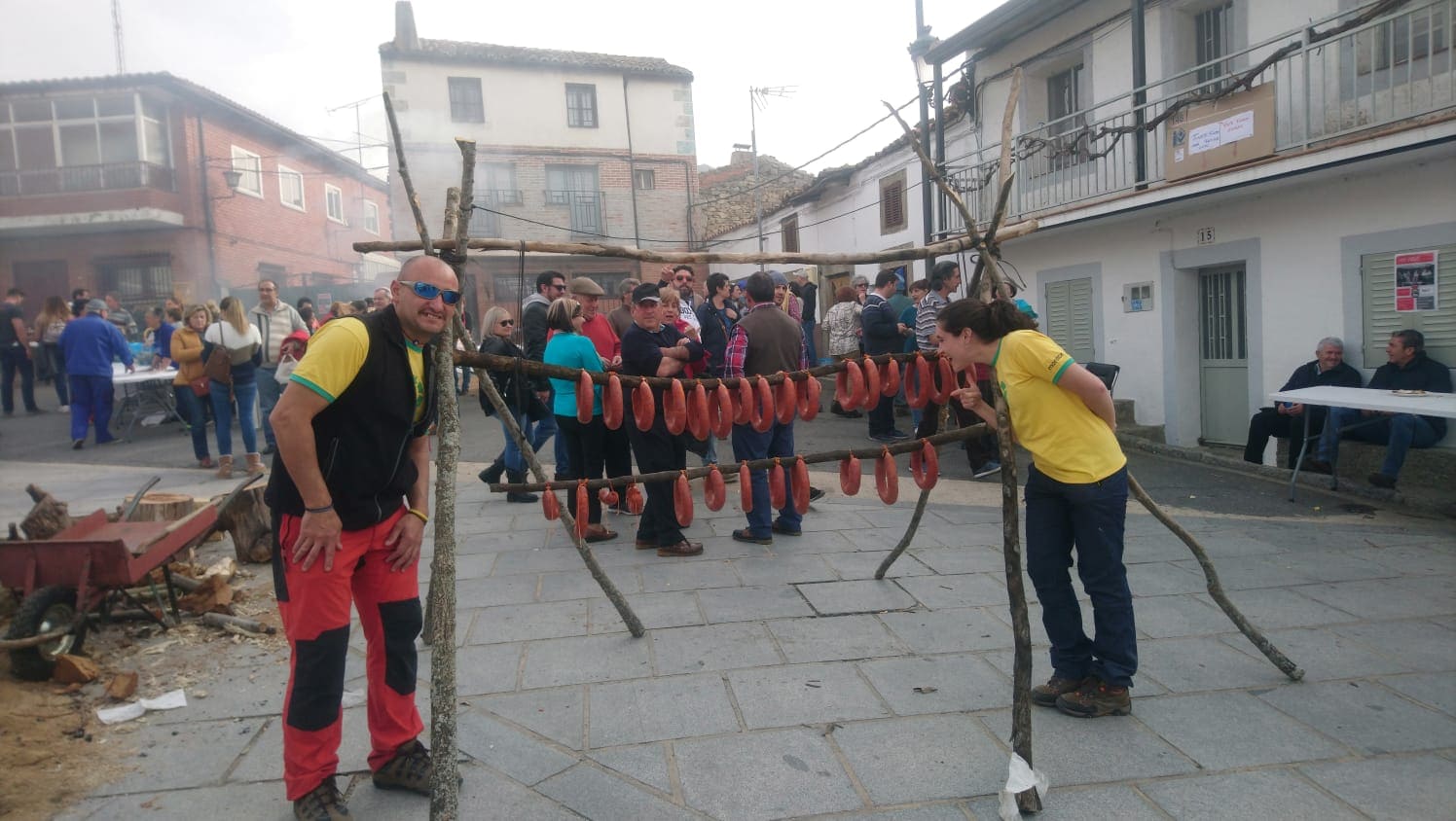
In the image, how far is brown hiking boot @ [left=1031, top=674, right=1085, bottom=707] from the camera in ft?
12.0

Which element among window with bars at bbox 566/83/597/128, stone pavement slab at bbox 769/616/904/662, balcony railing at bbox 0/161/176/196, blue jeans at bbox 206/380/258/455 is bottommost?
stone pavement slab at bbox 769/616/904/662

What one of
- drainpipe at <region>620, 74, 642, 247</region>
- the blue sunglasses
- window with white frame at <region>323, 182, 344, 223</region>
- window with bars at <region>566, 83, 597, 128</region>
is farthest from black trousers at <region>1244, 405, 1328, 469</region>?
window with white frame at <region>323, 182, 344, 223</region>

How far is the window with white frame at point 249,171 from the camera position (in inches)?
867

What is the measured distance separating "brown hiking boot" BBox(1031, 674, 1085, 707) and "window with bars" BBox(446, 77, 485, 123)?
29.1 meters

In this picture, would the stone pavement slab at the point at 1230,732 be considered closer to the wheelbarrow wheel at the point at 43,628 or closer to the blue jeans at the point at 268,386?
the wheelbarrow wheel at the point at 43,628

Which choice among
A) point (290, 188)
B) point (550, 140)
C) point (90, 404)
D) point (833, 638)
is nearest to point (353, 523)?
point (833, 638)

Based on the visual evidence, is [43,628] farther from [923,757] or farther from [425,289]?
[923,757]

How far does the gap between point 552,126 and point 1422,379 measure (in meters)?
26.8

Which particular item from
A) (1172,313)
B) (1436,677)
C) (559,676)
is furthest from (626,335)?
(1172,313)

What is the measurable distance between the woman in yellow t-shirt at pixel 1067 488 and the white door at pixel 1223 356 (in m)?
8.49

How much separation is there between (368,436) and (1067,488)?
271 cm

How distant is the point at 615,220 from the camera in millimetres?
30219

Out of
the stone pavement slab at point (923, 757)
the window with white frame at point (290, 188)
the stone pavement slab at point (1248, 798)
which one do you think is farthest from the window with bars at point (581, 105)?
the stone pavement slab at point (1248, 798)

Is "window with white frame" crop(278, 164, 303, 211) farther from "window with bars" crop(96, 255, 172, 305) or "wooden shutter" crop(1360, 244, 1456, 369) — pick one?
"wooden shutter" crop(1360, 244, 1456, 369)
